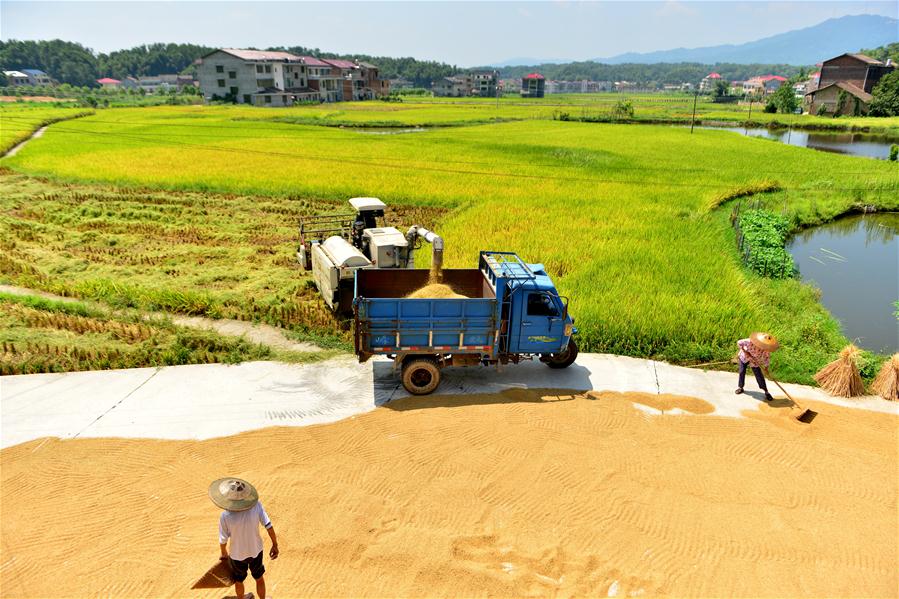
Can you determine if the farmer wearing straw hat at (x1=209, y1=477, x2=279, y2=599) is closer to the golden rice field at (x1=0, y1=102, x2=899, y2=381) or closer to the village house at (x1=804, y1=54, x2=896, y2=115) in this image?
the golden rice field at (x1=0, y1=102, x2=899, y2=381)

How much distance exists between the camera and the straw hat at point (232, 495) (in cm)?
455

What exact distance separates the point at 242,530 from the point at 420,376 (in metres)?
5.46

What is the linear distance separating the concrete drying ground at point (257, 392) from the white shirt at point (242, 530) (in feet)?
13.3

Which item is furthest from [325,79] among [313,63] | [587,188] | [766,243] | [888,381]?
[888,381]

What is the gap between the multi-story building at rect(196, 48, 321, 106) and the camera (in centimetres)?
7938

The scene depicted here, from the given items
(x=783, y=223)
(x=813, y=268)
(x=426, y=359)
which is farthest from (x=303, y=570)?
(x=783, y=223)

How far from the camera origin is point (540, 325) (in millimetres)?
9984

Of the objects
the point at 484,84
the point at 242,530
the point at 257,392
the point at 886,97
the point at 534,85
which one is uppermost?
the point at 534,85

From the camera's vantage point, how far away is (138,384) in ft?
32.8

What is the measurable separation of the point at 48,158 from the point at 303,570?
38861 millimetres

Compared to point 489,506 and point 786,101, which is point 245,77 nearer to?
point 786,101

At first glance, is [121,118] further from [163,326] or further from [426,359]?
[426,359]

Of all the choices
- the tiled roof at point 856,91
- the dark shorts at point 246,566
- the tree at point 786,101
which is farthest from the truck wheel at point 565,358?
the tree at point 786,101

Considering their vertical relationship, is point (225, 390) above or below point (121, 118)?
below
